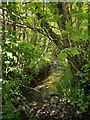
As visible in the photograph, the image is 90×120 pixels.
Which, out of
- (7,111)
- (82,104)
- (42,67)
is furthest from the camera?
(42,67)

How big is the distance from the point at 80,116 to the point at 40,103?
944 millimetres

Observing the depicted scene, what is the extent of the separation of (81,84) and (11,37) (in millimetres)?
1815

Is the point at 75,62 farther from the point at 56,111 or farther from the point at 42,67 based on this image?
the point at 42,67

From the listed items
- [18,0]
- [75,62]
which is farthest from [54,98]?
[18,0]

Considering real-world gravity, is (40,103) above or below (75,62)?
below

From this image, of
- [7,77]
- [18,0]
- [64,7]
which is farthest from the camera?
[64,7]

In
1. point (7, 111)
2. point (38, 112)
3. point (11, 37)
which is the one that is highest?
point (11, 37)

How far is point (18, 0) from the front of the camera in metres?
1.59

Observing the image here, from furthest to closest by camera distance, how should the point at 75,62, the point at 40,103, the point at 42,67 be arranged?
the point at 42,67 < the point at 40,103 < the point at 75,62

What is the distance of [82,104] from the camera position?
7.13 feet

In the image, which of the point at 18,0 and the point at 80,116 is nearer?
the point at 18,0

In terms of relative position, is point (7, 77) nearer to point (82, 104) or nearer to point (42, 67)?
point (82, 104)

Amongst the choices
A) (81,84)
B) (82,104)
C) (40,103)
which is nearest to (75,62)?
(81,84)

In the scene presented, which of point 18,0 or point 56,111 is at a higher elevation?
point 18,0
